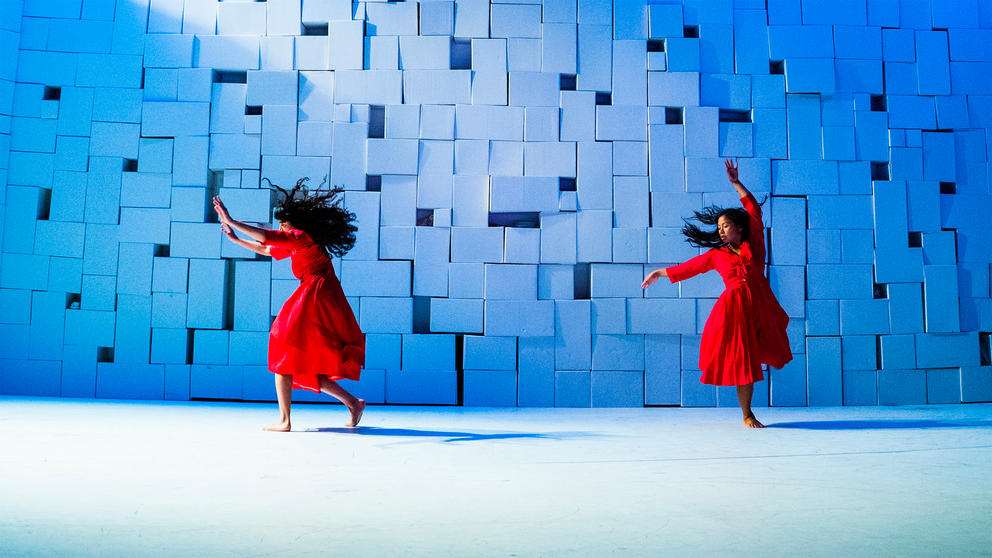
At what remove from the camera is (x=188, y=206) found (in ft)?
15.6

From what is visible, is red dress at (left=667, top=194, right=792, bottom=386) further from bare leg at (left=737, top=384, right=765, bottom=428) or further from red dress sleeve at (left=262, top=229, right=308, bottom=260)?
red dress sleeve at (left=262, top=229, right=308, bottom=260)

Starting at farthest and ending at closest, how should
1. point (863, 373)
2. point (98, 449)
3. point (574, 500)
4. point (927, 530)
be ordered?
point (863, 373)
point (98, 449)
point (574, 500)
point (927, 530)

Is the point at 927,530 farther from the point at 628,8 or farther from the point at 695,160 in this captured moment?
the point at 628,8

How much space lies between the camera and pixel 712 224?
4.24m

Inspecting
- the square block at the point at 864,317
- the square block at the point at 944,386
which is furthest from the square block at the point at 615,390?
the square block at the point at 944,386

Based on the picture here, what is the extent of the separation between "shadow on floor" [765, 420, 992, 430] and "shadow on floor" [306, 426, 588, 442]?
1.17 metres

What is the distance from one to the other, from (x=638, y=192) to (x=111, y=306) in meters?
3.50

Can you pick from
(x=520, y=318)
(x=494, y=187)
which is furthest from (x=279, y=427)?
(x=494, y=187)

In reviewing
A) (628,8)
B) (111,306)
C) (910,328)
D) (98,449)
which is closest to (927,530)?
(98,449)

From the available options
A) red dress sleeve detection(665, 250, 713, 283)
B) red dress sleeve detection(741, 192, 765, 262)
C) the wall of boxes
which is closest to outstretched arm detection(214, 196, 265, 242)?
the wall of boxes

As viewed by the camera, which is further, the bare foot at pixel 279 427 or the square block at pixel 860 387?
the square block at pixel 860 387

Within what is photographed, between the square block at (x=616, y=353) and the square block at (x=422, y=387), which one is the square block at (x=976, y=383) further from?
the square block at (x=422, y=387)

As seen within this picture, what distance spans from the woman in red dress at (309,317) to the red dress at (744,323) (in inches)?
70.2

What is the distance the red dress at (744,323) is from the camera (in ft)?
12.0
